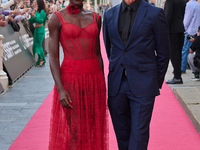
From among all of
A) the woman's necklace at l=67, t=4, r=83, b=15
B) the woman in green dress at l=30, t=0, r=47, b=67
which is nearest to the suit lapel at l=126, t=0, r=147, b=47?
the woman's necklace at l=67, t=4, r=83, b=15

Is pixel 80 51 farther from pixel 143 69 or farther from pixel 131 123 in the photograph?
pixel 131 123

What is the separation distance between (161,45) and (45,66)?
8489 millimetres

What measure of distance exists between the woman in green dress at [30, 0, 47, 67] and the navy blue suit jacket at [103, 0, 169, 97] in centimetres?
792

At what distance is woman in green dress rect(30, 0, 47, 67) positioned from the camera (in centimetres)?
1070

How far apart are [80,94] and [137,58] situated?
595mm

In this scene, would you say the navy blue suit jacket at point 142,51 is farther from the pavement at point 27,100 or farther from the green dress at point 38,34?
the green dress at point 38,34

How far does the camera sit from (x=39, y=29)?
35.7 ft

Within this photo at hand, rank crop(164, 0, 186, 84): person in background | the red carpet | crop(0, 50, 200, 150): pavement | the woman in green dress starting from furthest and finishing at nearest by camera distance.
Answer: the woman in green dress
crop(164, 0, 186, 84): person in background
crop(0, 50, 200, 150): pavement
the red carpet

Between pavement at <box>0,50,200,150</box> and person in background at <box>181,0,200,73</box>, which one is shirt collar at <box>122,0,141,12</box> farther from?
person in background at <box>181,0,200,73</box>

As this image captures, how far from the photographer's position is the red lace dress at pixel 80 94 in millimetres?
2930

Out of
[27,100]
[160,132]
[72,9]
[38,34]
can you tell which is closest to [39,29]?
[38,34]

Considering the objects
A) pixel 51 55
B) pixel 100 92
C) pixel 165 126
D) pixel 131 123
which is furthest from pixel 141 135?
pixel 165 126

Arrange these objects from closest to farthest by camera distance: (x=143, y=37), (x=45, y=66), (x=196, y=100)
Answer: (x=143, y=37), (x=196, y=100), (x=45, y=66)

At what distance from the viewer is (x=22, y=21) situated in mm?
11133
